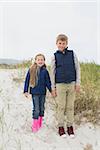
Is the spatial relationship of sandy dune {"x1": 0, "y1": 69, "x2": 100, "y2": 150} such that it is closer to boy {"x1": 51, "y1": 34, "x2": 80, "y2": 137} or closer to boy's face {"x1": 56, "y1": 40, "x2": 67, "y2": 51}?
boy {"x1": 51, "y1": 34, "x2": 80, "y2": 137}

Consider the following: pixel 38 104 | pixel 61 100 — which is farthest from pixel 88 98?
pixel 38 104

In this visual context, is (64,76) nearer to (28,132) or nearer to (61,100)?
(61,100)

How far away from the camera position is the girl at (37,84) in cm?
653

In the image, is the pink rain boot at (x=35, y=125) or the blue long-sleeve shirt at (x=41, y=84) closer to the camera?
the blue long-sleeve shirt at (x=41, y=84)

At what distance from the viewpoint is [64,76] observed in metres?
6.42

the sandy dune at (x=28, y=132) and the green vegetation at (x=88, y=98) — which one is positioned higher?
the green vegetation at (x=88, y=98)

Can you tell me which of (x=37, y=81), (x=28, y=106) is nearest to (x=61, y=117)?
(x=37, y=81)

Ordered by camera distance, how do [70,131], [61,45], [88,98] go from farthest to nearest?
[88,98]
[70,131]
[61,45]

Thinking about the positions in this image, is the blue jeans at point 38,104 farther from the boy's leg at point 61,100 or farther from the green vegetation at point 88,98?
the green vegetation at point 88,98

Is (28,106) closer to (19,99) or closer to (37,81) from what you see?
(19,99)

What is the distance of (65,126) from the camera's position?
6969mm

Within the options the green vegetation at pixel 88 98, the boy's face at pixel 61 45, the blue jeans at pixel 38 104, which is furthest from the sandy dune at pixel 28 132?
the boy's face at pixel 61 45

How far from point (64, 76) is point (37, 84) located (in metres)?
0.45

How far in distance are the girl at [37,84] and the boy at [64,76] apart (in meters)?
0.17
